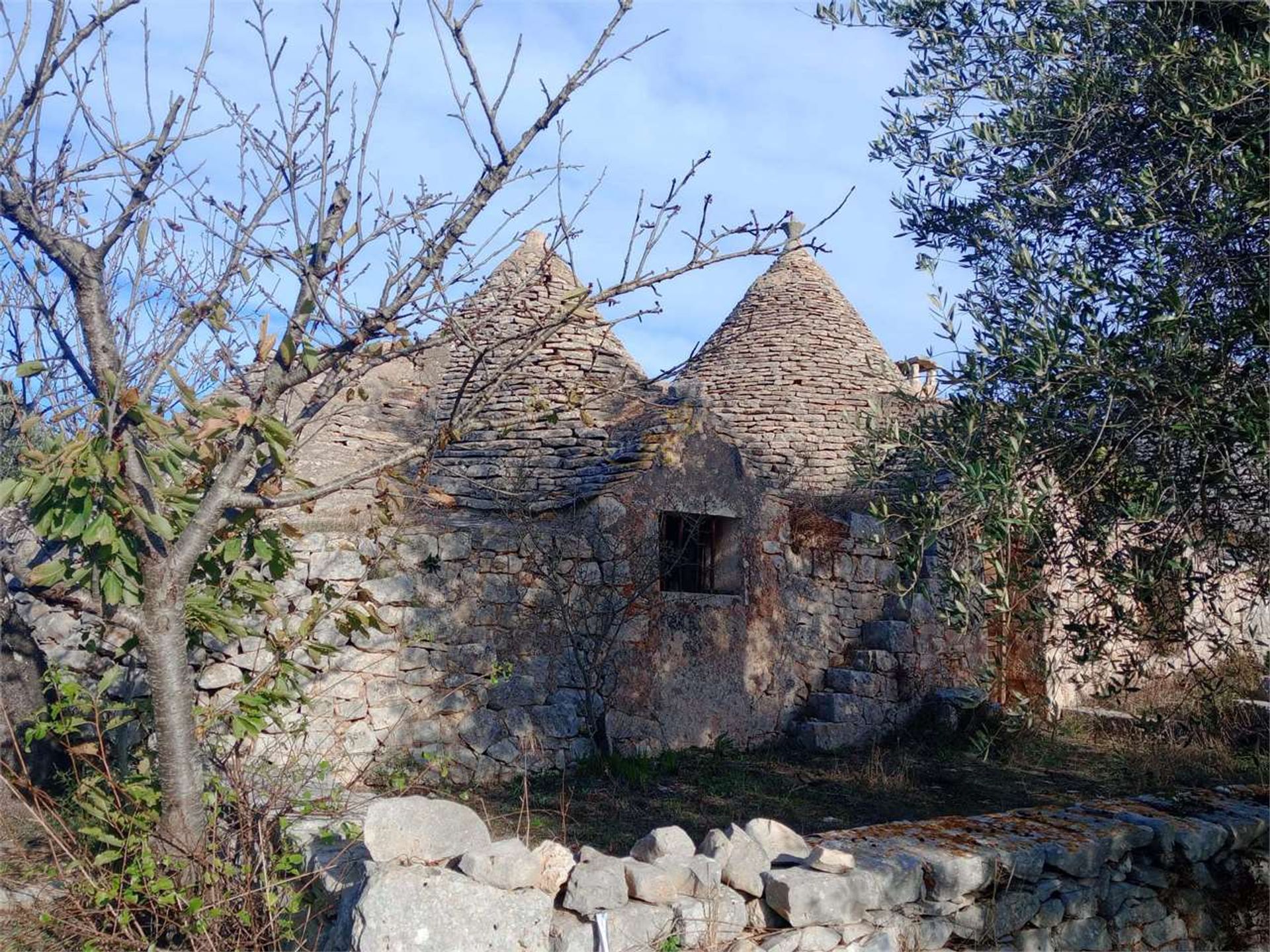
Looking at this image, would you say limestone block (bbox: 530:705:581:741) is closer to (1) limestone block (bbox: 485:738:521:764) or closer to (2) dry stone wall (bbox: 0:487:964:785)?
(2) dry stone wall (bbox: 0:487:964:785)

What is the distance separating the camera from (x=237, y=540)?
4551 mm

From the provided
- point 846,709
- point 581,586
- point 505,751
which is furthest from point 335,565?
point 846,709

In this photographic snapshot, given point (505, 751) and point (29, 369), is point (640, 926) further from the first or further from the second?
Answer: point (505, 751)

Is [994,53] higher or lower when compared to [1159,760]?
higher

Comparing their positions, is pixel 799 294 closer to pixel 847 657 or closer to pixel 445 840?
pixel 847 657

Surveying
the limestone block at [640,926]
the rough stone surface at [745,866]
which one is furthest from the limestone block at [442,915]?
the rough stone surface at [745,866]

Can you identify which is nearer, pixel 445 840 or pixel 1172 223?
pixel 445 840

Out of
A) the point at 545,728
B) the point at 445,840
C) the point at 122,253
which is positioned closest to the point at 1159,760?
the point at 545,728

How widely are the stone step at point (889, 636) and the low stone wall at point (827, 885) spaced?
477cm

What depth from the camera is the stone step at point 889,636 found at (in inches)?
418

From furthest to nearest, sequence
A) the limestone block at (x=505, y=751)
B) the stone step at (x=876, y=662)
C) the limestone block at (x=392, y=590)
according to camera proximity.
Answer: the stone step at (x=876, y=662), the limestone block at (x=505, y=751), the limestone block at (x=392, y=590)

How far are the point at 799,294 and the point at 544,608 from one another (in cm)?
860

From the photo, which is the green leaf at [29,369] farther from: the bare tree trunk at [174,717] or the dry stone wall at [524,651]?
the dry stone wall at [524,651]

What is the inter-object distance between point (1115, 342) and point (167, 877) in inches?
173
